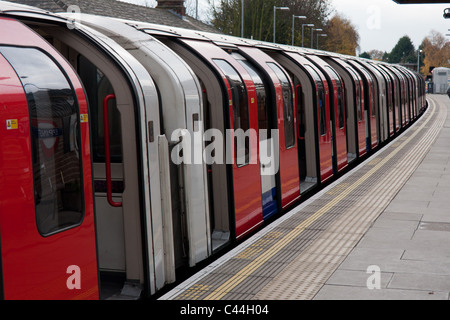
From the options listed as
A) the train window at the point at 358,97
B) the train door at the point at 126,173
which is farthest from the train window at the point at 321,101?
the train door at the point at 126,173

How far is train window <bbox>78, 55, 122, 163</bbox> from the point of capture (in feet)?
21.6

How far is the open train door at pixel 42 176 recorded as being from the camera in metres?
4.25

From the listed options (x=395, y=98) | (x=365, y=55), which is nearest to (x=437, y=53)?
(x=365, y=55)

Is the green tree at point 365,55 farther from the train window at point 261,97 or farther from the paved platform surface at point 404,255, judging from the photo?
the train window at point 261,97

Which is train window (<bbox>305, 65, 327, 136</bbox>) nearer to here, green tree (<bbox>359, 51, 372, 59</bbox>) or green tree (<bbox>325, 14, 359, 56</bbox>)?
green tree (<bbox>325, 14, 359, 56</bbox>)

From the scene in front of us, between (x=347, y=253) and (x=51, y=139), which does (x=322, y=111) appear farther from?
(x=51, y=139)

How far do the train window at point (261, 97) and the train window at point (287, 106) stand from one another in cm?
72

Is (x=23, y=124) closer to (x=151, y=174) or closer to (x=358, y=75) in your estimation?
(x=151, y=174)

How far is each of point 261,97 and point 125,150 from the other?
3900 millimetres

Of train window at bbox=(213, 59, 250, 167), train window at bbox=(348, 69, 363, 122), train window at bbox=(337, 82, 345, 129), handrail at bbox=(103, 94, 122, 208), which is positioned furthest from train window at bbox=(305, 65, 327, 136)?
handrail at bbox=(103, 94, 122, 208)

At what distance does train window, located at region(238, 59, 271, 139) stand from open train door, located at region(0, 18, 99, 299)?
4456 millimetres

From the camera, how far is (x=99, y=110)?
6.66 metres

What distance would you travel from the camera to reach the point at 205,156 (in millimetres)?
7449

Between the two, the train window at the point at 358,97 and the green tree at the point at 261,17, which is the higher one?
the green tree at the point at 261,17
